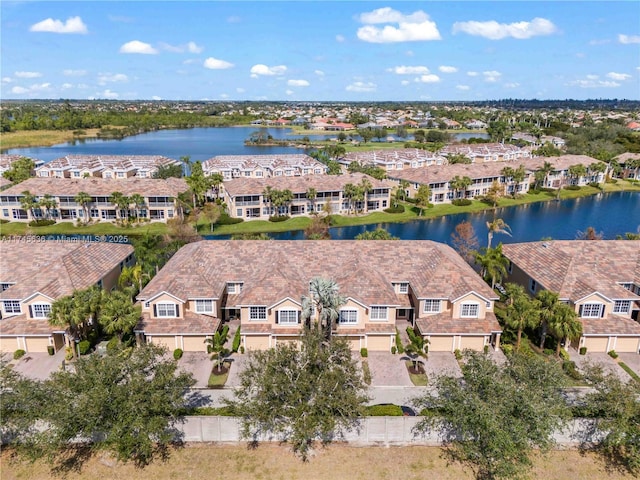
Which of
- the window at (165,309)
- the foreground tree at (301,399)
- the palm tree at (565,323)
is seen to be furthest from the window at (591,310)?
the window at (165,309)

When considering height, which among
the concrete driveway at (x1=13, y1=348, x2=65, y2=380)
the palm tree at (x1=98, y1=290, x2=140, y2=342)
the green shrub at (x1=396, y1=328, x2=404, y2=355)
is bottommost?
the concrete driveway at (x1=13, y1=348, x2=65, y2=380)

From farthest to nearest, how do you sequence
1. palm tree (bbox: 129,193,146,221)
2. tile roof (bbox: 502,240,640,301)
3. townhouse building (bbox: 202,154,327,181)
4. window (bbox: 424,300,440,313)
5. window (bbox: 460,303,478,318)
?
townhouse building (bbox: 202,154,327,181) → palm tree (bbox: 129,193,146,221) → tile roof (bbox: 502,240,640,301) → window (bbox: 424,300,440,313) → window (bbox: 460,303,478,318)

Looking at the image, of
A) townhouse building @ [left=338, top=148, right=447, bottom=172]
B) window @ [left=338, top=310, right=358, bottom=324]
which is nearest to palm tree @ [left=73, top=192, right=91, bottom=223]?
window @ [left=338, top=310, right=358, bottom=324]

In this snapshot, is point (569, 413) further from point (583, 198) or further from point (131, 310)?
point (583, 198)

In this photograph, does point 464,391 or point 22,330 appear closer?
point 464,391

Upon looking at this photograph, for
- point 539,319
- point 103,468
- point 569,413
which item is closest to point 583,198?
point 539,319

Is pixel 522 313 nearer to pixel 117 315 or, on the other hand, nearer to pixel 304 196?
pixel 117 315

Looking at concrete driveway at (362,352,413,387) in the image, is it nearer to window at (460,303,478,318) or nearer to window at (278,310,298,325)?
window at (460,303,478,318)

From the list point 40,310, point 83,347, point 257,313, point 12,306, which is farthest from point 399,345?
point 12,306
